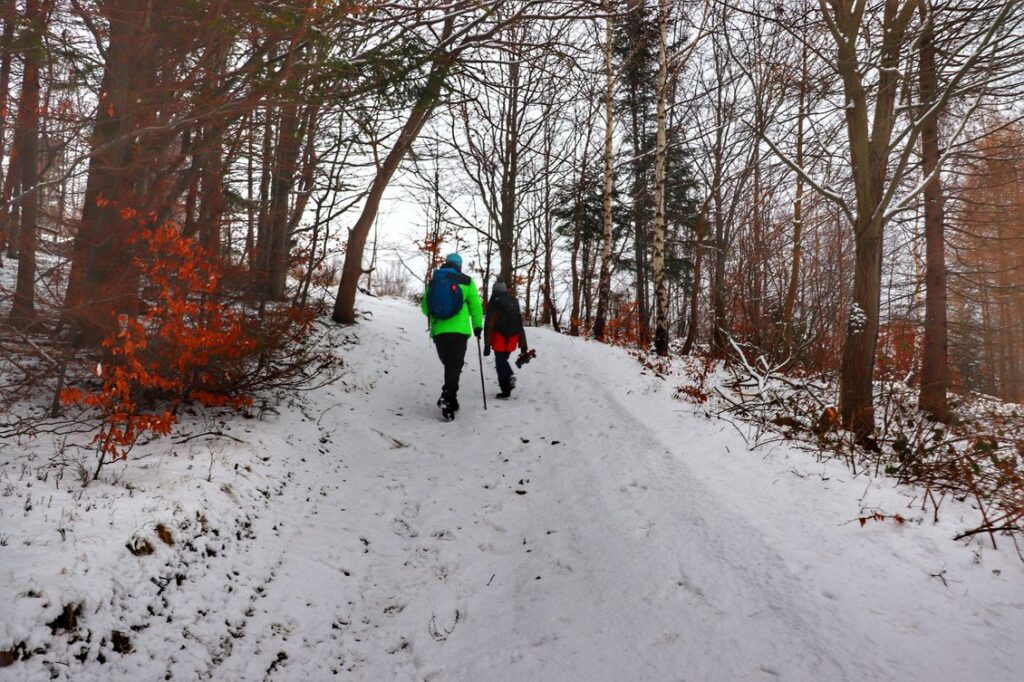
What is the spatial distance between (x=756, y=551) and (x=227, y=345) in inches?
178

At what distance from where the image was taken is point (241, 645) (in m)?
2.67

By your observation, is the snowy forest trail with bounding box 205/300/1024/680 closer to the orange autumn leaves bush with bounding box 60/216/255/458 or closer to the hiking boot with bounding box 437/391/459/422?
the hiking boot with bounding box 437/391/459/422

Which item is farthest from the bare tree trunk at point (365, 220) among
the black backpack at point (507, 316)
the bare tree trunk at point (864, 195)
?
the bare tree trunk at point (864, 195)

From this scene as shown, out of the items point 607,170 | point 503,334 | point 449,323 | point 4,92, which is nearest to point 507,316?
point 503,334

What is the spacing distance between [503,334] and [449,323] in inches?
43.9

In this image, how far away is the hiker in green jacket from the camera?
6789 mm

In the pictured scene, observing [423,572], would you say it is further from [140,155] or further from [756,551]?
[140,155]

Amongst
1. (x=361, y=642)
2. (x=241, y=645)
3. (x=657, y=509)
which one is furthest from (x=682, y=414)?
(x=241, y=645)

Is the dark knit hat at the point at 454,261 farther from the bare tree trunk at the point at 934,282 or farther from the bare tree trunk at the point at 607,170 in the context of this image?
the bare tree trunk at the point at 934,282

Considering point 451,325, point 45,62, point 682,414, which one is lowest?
point 682,414

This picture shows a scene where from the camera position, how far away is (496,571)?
3.48 metres

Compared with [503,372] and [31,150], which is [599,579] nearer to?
[503,372]

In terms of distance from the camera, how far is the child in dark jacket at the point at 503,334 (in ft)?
25.2

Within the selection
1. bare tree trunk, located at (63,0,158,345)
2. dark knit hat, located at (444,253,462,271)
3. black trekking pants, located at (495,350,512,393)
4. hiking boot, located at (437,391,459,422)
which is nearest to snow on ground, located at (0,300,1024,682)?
bare tree trunk, located at (63,0,158,345)
